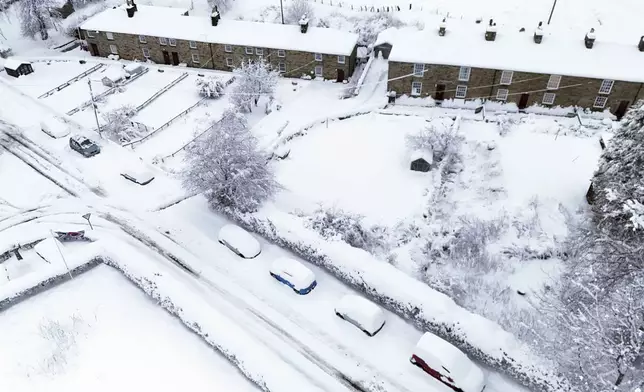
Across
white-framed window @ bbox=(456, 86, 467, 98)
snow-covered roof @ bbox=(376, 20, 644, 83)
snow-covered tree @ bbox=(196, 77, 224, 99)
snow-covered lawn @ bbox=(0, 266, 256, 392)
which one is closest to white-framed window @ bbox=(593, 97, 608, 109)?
snow-covered roof @ bbox=(376, 20, 644, 83)

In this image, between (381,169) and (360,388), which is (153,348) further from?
(381,169)

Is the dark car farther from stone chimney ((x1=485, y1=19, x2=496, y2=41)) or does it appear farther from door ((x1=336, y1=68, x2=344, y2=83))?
stone chimney ((x1=485, y1=19, x2=496, y2=41))

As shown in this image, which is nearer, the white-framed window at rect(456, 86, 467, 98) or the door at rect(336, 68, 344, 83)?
the white-framed window at rect(456, 86, 467, 98)

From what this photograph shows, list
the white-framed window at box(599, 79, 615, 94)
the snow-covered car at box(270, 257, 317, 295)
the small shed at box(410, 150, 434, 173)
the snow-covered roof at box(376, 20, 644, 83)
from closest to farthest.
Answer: the snow-covered car at box(270, 257, 317, 295) < the small shed at box(410, 150, 434, 173) < the white-framed window at box(599, 79, 615, 94) < the snow-covered roof at box(376, 20, 644, 83)

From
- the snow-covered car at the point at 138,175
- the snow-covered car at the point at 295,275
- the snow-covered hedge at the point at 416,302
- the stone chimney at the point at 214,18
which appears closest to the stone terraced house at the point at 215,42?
the stone chimney at the point at 214,18

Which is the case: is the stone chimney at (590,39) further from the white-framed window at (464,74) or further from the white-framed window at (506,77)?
the white-framed window at (464,74)

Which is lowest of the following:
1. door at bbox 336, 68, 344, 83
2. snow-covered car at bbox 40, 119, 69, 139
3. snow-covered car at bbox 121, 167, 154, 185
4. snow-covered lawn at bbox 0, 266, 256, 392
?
snow-covered lawn at bbox 0, 266, 256, 392

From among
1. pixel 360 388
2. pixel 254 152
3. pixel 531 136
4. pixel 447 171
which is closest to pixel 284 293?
pixel 360 388
